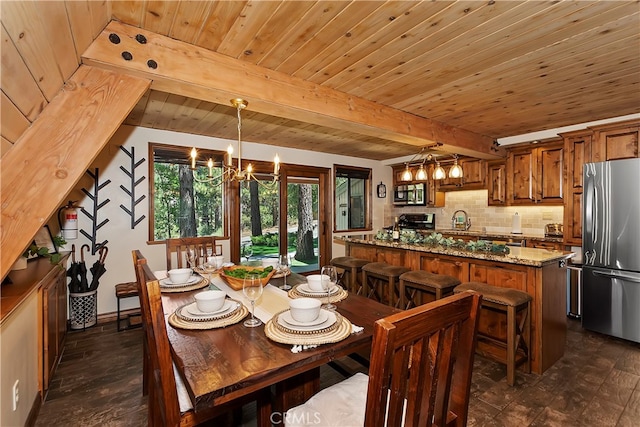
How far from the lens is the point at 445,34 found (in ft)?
6.09

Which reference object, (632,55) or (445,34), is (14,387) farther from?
(632,55)

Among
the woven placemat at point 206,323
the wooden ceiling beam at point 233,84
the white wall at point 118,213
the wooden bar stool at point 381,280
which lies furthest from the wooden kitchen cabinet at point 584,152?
the white wall at point 118,213

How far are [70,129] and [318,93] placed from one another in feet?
5.79

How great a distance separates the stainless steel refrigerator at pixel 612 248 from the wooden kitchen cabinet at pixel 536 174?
2.15 feet

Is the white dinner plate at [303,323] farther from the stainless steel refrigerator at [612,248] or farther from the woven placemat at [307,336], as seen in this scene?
the stainless steel refrigerator at [612,248]

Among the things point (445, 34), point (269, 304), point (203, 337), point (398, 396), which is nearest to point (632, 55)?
point (445, 34)

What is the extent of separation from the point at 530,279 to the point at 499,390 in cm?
91

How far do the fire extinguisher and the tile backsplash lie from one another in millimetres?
5548

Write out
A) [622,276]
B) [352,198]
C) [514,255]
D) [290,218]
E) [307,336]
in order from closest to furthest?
1. [307,336]
2. [514,255]
3. [622,276]
4. [290,218]
5. [352,198]

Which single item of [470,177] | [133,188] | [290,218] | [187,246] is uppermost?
[470,177]

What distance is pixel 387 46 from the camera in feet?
6.53

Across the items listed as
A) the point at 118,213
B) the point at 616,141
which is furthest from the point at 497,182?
the point at 118,213

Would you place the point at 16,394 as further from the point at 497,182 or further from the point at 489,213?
the point at 489,213

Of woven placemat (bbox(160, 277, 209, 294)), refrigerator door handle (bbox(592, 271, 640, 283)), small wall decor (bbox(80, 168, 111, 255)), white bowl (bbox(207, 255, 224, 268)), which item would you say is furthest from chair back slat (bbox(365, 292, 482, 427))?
small wall decor (bbox(80, 168, 111, 255))
